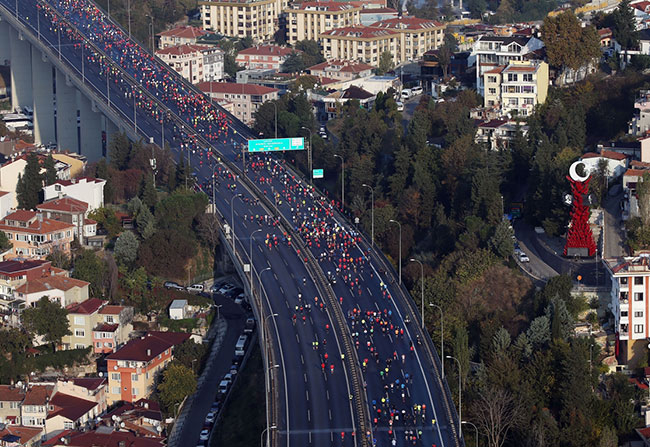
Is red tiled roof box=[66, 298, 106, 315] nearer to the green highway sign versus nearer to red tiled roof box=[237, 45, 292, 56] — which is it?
the green highway sign

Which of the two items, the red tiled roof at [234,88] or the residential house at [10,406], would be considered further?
the red tiled roof at [234,88]

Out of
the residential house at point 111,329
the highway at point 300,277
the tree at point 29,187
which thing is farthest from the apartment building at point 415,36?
the residential house at point 111,329

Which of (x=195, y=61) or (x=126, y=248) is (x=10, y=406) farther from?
(x=195, y=61)

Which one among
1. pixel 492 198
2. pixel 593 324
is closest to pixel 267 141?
pixel 492 198

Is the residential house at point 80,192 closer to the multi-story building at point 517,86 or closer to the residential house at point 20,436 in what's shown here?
the residential house at point 20,436

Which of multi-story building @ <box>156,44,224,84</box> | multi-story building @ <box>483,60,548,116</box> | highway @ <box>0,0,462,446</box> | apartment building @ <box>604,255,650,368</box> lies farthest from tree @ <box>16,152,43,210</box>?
apartment building @ <box>604,255,650,368</box>

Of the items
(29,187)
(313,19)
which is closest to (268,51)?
(313,19)
